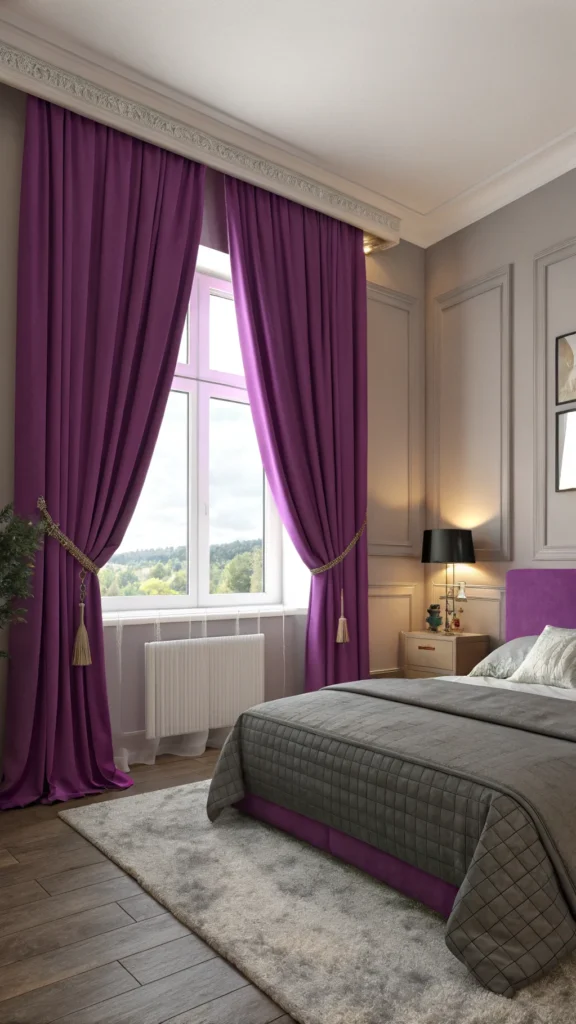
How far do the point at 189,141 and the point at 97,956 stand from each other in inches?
140

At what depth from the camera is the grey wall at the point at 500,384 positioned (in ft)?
14.0

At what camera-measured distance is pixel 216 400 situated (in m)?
4.57

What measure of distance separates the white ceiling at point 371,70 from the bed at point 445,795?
9.23ft

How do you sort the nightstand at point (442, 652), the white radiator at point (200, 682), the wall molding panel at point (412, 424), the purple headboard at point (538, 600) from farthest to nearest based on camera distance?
1. the wall molding panel at point (412, 424)
2. the nightstand at point (442, 652)
3. the purple headboard at point (538, 600)
4. the white radiator at point (200, 682)

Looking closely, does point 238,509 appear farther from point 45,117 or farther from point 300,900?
point 300,900

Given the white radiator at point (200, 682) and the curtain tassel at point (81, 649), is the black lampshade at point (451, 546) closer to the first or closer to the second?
the white radiator at point (200, 682)

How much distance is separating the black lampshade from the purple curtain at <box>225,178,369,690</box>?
428mm

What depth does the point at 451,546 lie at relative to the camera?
14.6 feet

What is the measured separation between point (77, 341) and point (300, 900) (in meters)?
2.47

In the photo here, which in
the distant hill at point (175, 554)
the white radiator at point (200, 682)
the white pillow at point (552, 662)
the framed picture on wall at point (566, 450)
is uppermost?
the framed picture on wall at point (566, 450)

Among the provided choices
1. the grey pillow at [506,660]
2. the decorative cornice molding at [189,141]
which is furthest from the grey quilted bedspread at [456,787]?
the decorative cornice molding at [189,141]

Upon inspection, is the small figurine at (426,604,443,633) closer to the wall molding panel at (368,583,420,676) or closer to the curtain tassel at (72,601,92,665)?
the wall molding panel at (368,583,420,676)

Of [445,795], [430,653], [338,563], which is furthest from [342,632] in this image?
[445,795]

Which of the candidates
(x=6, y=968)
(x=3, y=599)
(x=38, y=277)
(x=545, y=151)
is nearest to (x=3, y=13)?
(x=38, y=277)
